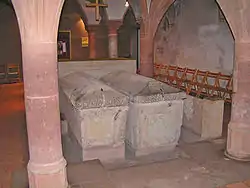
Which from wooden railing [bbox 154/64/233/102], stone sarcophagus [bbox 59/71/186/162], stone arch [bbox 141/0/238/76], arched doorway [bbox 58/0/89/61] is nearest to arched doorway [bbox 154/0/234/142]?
wooden railing [bbox 154/64/233/102]

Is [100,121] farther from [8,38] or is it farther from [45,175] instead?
[8,38]

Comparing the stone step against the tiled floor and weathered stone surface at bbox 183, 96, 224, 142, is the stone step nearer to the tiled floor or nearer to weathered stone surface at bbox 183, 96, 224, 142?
the tiled floor

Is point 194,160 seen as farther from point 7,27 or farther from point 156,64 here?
point 7,27

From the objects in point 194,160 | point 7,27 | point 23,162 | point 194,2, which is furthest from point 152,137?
point 7,27

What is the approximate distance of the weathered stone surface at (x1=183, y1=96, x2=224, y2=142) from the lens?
523 cm

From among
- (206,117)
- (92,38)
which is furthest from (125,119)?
(92,38)

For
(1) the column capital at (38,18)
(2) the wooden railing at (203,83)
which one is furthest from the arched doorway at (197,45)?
(1) the column capital at (38,18)

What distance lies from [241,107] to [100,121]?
76.9 inches

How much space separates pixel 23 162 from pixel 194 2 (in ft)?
23.0

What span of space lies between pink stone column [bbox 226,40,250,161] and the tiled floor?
2973 mm

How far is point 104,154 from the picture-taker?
15.1 feet

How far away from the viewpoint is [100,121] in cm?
444

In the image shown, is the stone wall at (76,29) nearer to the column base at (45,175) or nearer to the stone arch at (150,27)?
the stone arch at (150,27)

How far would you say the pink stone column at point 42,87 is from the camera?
9.40ft
